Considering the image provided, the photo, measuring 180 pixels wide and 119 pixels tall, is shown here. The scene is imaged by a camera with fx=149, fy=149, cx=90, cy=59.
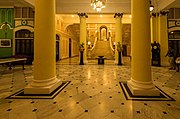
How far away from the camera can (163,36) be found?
1262cm

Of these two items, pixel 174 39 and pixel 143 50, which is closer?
pixel 143 50

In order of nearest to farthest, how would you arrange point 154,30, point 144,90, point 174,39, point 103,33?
point 144,90
point 154,30
point 174,39
point 103,33

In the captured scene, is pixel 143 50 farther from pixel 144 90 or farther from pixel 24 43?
pixel 24 43

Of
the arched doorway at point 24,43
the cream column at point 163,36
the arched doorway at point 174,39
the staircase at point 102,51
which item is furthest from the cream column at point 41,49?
the staircase at point 102,51

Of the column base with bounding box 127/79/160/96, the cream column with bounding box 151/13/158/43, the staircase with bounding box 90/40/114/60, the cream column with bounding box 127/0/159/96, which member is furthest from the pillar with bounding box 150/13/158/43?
the column base with bounding box 127/79/160/96

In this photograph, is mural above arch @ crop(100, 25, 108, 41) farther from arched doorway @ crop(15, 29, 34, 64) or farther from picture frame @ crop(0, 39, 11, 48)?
picture frame @ crop(0, 39, 11, 48)

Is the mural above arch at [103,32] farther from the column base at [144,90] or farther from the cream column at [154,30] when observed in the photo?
the column base at [144,90]

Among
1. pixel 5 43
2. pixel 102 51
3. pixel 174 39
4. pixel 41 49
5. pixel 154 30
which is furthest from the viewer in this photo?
pixel 102 51

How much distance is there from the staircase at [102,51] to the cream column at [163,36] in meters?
7.61

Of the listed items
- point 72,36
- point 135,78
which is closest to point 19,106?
point 135,78

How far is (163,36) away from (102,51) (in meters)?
10.6

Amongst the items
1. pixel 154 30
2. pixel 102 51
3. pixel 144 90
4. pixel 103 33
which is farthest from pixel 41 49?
pixel 103 33

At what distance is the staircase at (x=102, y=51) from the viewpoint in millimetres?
20438

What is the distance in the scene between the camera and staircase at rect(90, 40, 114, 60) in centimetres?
2044
